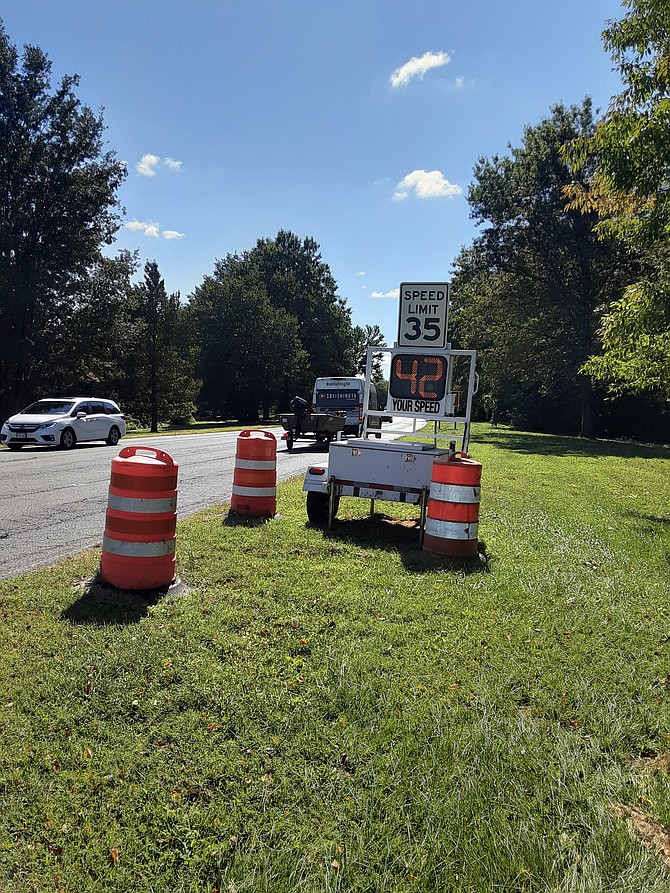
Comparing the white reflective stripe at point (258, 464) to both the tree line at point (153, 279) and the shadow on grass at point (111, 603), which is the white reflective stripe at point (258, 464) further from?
the tree line at point (153, 279)

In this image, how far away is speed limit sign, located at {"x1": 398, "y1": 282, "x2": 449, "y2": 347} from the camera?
7.60 meters

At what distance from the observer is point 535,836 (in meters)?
2.20

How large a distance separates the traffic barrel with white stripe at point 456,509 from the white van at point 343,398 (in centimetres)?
1769

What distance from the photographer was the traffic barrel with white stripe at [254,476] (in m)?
7.45

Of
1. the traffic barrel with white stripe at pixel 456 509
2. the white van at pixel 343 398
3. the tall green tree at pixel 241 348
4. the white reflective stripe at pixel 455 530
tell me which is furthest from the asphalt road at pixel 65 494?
the tall green tree at pixel 241 348

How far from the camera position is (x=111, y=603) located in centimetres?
436

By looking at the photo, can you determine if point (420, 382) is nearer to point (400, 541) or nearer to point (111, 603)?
point (400, 541)

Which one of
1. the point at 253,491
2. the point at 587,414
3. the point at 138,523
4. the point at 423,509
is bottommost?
the point at 253,491

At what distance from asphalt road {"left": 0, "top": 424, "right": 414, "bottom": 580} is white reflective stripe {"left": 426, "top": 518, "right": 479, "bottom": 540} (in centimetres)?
202

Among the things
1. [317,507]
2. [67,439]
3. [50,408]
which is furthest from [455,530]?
[50,408]

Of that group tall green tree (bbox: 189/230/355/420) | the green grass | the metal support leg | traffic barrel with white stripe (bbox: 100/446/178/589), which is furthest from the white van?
→ tall green tree (bbox: 189/230/355/420)

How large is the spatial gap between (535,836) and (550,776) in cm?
41

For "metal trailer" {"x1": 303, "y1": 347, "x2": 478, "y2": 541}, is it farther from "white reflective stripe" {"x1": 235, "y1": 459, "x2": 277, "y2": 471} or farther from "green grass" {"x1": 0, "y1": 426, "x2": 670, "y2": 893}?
"green grass" {"x1": 0, "y1": 426, "x2": 670, "y2": 893}

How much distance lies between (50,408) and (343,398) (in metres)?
11.3
